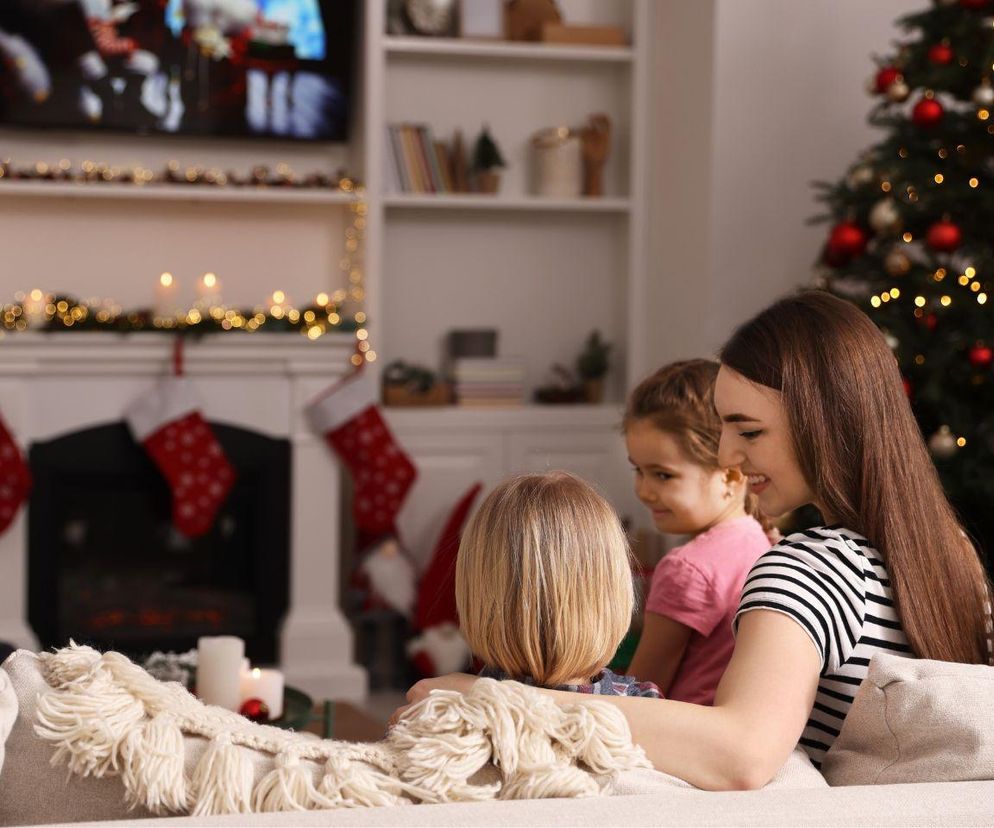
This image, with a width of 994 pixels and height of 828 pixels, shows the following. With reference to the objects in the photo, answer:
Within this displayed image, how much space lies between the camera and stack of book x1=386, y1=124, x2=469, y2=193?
15.0 feet

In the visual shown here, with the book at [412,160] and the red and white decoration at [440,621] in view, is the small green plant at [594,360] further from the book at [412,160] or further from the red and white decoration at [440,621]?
the book at [412,160]

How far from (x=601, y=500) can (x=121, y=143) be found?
12.3ft

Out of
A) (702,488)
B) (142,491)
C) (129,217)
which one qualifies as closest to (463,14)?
(129,217)

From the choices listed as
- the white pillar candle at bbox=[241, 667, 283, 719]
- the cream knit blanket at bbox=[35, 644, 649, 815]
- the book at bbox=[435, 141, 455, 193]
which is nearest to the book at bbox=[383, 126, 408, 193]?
the book at bbox=[435, 141, 455, 193]

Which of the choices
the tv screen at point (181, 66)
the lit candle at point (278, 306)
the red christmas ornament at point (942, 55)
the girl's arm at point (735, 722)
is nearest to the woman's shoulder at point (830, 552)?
the girl's arm at point (735, 722)

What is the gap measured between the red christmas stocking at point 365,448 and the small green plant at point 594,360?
0.81 m

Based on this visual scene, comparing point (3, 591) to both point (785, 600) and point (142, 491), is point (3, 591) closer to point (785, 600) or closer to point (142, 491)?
point (142, 491)

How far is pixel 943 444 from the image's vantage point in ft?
11.1

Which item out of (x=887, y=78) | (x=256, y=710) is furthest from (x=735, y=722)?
(x=887, y=78)

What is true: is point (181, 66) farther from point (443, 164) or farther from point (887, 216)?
point (887, 216)

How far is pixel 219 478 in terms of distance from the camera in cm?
416

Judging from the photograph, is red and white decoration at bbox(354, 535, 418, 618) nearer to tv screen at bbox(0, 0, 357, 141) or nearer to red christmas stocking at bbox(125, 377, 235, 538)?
red christmas stocking at bbox(125, 377, 235, 538)

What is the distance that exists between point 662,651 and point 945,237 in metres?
2.06

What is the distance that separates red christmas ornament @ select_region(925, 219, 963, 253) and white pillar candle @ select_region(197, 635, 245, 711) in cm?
218
